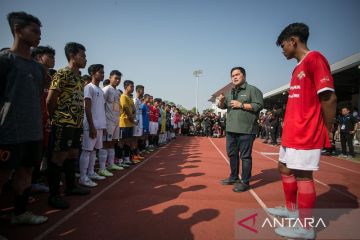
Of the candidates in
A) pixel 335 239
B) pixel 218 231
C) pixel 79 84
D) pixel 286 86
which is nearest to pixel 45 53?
pixel 79 84

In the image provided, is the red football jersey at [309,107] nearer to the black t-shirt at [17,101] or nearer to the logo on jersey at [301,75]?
the logo on jersey at [301,75]

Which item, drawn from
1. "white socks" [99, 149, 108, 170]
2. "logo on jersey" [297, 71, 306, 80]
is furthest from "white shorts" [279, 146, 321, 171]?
"white socks" [99, 149, 108, 170]

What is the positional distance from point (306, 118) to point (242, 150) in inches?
85.0

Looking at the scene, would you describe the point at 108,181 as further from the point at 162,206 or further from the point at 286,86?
the point at 286,86

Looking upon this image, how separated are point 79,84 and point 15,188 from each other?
1.73m

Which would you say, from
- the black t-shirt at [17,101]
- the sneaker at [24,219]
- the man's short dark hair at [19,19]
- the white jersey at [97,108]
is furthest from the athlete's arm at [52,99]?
the sneaker at [24,219]

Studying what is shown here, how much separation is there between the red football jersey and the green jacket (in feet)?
6.25

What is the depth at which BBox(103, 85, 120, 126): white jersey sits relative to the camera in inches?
234

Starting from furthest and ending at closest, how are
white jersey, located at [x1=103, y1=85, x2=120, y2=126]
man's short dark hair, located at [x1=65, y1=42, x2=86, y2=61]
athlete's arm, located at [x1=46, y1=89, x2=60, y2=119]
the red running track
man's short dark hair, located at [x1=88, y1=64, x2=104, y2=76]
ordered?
white jersey, located at [x1=103, y1=85, x2=120, y2=126] → man's short dark hair, located at [x1=88, y1=64, x2=104, y2=76] → man's short dark hair, located at [x1=65, y1=42, x2=86, y2=61] → athlete's arm, located at [x1=46, y1=89, x2=60, y2=119] → the red running track

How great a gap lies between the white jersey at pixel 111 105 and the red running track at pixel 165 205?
4.16 feet

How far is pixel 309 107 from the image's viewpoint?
2787 mm

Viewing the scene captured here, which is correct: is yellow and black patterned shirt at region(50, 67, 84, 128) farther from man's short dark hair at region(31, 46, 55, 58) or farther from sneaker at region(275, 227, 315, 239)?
sneaker at region(275, 227, 315, 239)

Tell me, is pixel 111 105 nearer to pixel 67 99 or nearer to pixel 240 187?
pixel 67 99

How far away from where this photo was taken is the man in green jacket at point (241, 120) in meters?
4.80
